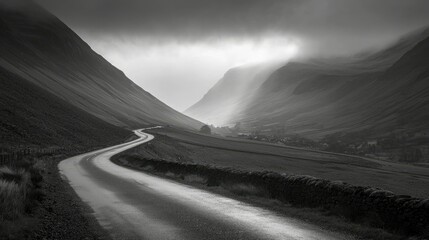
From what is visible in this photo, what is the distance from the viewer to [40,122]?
8156cm

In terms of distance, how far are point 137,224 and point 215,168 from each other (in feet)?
43.7

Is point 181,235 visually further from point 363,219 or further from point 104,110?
point 104,110

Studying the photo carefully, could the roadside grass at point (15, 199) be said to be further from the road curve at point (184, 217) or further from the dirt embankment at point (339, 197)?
the dirt embankment at point (339, 197)

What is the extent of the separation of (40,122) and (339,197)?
7796 cm

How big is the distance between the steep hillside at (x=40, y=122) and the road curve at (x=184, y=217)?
40.0 m

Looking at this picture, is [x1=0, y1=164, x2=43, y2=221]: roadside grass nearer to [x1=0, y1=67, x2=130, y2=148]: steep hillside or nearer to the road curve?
the road curve

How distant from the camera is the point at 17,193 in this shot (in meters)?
14.6

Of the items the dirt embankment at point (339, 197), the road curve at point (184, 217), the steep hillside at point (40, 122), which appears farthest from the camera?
the steep hillside at point (40, 122)

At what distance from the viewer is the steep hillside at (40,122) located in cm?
6662

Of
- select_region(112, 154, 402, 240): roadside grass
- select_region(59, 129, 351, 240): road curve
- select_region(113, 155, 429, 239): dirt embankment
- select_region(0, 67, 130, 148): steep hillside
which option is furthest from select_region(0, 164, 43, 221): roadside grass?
select_region(0, 67, 130, 148): steep hillside

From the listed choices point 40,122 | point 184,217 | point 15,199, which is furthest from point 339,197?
point 40,122

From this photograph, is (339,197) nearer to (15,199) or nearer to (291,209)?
(291,209)

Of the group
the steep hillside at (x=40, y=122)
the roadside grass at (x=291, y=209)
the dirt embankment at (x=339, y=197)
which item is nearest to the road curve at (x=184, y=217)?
the roadside grass at (x=291, y=209)

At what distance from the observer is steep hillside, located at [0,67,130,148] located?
66625 mm
